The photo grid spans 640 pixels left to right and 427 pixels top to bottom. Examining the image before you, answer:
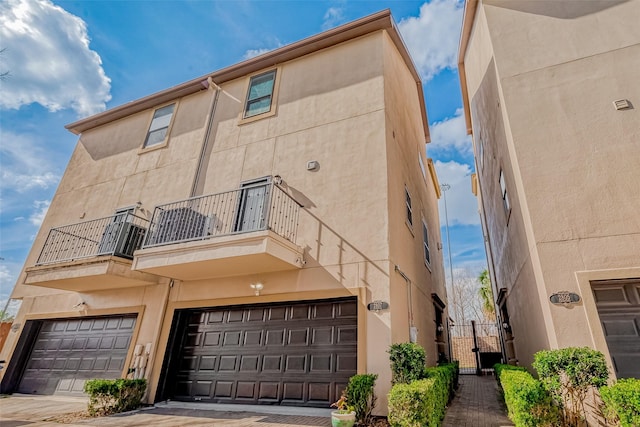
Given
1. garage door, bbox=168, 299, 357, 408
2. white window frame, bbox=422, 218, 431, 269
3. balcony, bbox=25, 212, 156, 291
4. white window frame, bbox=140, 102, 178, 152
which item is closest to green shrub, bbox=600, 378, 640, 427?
garage door, bbox=168, 299, 357, 408

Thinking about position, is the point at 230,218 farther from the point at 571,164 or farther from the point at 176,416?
the point at 571,164

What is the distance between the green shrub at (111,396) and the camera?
6777mm

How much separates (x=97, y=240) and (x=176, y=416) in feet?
21.3

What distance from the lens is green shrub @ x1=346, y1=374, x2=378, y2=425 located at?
530 cm

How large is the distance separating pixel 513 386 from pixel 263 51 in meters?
11.5

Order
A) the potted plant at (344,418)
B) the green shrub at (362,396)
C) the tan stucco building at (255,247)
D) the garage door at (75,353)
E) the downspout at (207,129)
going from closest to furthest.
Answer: the potted plant at (344,418) → the green shrub at (362,396) → the tan stucco building at (255,247) → the garage door at (75,353) → the downspout at (207,129)

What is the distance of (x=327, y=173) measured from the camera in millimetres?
8172

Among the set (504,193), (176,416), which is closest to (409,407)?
(176,416)

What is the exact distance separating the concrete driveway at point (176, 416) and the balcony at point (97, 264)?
3072 mm

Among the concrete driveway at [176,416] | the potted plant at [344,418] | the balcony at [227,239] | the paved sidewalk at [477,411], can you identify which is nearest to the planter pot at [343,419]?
the potted plant at [344,418]

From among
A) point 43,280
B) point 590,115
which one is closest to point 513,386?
point 590,115

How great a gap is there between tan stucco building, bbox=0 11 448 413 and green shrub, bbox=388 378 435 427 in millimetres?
1222

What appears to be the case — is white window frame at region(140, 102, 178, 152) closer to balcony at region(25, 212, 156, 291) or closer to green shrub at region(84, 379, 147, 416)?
balcony at region(25, 212, 156, 291)

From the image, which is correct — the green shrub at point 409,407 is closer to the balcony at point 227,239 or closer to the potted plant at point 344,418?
the potted plant at point 344,418
